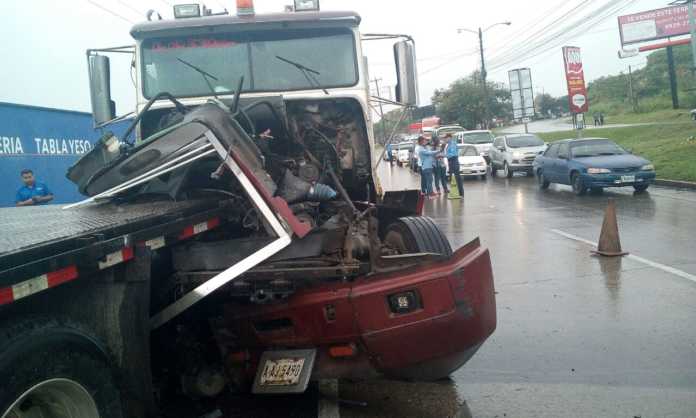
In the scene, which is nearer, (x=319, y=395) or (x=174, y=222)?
(x=174, y=222)

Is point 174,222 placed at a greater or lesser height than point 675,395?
greater

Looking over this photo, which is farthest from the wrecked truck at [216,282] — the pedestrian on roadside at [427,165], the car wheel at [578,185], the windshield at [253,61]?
the car wheel at [578,185]

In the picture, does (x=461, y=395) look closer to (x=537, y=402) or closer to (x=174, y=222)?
(x=537, y=402)

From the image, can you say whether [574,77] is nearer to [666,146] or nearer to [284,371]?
[666,146]

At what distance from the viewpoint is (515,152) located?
943 inches

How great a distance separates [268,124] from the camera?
5102 mm

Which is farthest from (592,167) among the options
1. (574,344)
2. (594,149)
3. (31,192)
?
(31,192)

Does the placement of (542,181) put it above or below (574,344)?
above

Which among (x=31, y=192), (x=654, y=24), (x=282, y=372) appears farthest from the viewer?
(x=654, y=24)

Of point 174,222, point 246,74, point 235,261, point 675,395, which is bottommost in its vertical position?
point 675,395

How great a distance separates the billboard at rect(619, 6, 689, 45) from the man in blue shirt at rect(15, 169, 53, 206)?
54175 millimetres

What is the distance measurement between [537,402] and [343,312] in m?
1.62

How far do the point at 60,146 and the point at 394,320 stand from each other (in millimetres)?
9826

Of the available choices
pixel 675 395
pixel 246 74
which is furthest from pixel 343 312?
pixel 246 74
